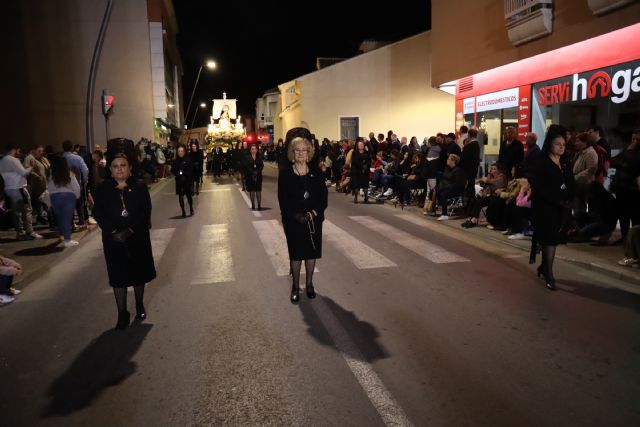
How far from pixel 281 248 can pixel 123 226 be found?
4228mm

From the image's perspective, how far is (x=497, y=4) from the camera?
14.8 metres

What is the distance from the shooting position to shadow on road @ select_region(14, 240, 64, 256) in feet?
30.4

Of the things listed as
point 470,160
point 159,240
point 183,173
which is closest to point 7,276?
point 159,240

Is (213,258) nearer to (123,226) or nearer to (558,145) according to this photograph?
(123,226)

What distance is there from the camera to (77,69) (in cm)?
3291

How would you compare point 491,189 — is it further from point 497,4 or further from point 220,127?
point 220,127

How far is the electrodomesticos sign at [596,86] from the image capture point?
11.0m

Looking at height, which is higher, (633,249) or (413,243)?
(633,249)

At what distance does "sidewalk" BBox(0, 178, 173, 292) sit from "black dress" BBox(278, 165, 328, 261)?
13.5ft

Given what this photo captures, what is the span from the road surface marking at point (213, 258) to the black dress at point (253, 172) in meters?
3.39

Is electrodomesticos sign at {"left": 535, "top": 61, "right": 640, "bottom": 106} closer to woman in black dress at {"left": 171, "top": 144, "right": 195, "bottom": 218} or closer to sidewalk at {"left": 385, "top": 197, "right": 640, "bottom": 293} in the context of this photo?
sidewalk at {"left": 385, "top": 197, "right": 640, "bottom": 293}

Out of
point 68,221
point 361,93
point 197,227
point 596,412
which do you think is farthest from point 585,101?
point 361,93

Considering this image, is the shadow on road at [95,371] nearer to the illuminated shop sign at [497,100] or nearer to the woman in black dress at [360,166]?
the woman in black dress at [360,166]

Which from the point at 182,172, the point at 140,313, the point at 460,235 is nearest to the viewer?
the point at 140,313
